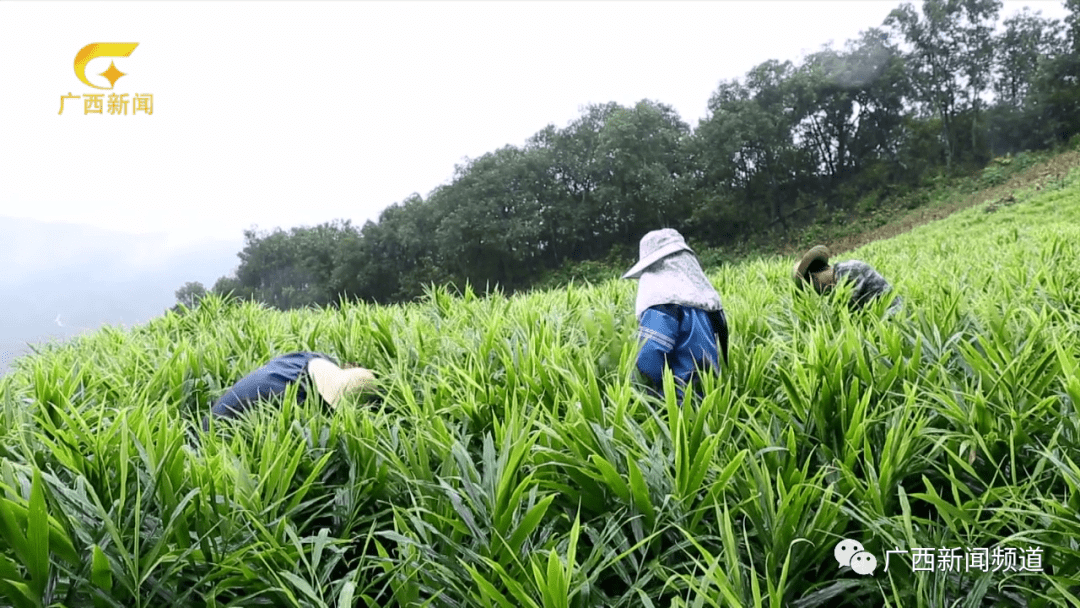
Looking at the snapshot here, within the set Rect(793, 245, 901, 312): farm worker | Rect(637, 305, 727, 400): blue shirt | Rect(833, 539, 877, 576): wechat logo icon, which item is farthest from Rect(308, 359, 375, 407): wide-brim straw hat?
Rect(793, 245, 901, 312): farm worker

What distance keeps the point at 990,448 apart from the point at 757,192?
28.8 metres

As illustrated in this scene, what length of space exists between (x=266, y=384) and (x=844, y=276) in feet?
9.60

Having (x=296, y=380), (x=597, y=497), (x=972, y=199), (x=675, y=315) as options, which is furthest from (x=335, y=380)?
(x=972, y=199)

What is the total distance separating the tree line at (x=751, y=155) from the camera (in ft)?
83.1

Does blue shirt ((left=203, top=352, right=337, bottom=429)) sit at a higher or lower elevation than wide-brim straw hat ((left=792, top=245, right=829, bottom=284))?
lower

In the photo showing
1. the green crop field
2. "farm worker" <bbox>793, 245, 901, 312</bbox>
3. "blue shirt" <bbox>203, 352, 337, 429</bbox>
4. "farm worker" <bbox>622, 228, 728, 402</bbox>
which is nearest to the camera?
the green crop field

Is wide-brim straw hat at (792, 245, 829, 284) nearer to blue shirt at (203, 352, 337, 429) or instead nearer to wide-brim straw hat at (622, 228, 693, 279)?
wide-brim straw hat at (622, 228, 693, 279)

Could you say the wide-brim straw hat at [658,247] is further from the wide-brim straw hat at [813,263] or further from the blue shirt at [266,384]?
the blue shirt at [266,384]

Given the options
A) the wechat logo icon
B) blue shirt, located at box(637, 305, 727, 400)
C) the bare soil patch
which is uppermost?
the bare soil patch

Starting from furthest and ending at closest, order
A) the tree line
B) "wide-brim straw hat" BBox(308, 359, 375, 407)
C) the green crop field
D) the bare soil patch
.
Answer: the tree line < the bare soil patch < "wide-brim straw hat" BBox(308, 359, 375, 407) < the green crop field

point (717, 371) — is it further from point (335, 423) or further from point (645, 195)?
point (645, 195)

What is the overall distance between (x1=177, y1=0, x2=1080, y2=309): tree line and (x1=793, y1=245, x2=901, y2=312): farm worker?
24.0 meters

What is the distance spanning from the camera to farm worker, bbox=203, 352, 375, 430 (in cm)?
223

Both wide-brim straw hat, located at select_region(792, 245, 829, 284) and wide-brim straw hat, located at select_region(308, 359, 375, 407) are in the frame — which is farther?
wide-brim straw hat, located at select_region(792, 245, 829, 284)
